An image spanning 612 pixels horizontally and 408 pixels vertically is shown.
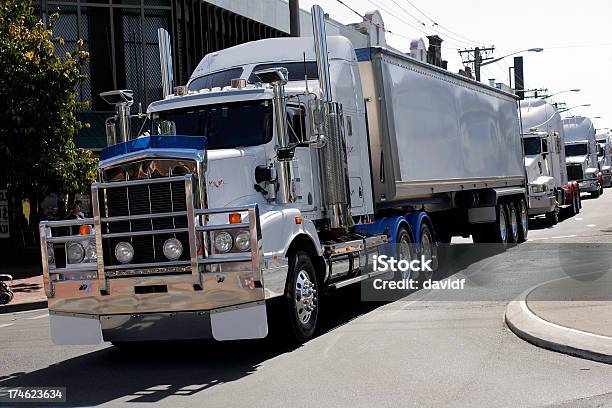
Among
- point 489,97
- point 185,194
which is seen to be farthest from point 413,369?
point 489,97

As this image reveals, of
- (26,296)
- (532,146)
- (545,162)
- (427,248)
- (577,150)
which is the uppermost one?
(577,150)

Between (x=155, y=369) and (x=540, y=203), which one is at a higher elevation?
(x=540, y=203)

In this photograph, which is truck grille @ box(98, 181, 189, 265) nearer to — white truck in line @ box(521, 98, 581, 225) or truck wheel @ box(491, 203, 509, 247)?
truck wheel @ box(491, 203, 509, 247)

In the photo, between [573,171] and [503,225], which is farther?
[573,171]

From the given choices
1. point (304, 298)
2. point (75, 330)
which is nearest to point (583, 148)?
point (304, 298)

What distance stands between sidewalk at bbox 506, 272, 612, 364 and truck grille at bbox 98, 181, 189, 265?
374 centimetres

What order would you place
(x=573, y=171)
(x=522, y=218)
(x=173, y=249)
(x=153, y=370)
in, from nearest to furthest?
(x=173, y=249), (x=153, y=370), (x=522, y=218), (x=573, y=171)

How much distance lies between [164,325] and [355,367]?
6.43 feet

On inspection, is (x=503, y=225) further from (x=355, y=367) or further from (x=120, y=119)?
(x=355, y=367)

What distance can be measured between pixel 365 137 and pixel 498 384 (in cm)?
624

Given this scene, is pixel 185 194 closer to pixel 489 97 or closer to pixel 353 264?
pixel 353 264

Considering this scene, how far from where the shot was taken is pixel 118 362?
9.70 meters

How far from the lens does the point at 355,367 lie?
8.43 meters

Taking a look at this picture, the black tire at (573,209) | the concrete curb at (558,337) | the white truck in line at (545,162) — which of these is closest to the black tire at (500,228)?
the white truck in line at (545,162)
